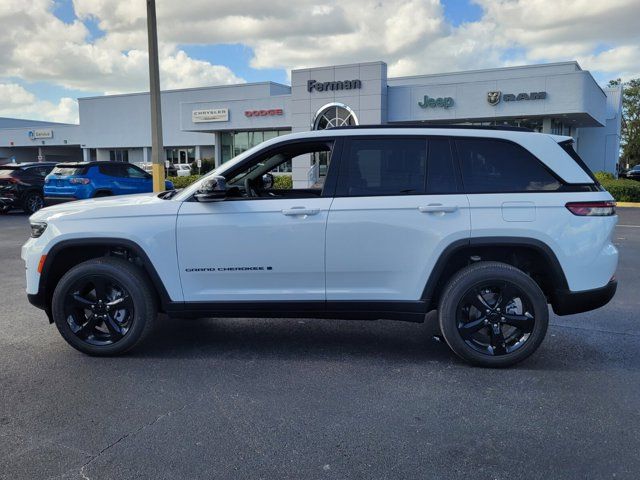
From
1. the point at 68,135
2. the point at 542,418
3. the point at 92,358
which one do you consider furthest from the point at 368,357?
the point at 68,135

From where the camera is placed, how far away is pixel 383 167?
183 inches

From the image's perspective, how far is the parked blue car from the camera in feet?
50.8

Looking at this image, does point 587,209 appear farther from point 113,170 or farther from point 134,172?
point 134,172

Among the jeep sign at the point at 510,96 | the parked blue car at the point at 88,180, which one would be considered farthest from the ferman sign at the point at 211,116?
the parked blue car at the point at 88,180

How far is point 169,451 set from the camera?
330 centimetres

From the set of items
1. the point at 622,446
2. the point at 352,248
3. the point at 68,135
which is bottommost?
the point at 622,446

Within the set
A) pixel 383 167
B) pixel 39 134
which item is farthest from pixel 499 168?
pixel 39 134

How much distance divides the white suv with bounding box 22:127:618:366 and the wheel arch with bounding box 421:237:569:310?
0.4 inches

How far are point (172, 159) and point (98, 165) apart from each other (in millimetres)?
41653

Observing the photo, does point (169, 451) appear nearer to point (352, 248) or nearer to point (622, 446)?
point (352, 248)

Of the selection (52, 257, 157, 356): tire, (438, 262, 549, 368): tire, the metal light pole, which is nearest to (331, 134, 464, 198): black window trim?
(438, 262, 549, 368): tire

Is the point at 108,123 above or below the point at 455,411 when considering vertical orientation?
above

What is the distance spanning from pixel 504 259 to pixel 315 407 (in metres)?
2.03

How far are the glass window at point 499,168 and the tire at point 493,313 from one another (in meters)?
0.62
